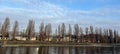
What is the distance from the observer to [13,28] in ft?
217

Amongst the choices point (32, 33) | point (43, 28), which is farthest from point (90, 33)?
point (32, 33)

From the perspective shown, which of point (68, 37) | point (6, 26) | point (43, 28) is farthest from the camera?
point (68, 37)

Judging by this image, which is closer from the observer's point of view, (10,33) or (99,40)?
(10,33)

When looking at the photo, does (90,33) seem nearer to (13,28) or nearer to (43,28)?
(43,28)

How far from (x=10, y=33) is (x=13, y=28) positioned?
710 cm

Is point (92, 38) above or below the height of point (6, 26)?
below

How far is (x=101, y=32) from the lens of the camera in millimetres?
86562

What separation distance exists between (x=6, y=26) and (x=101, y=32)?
44.1 meters

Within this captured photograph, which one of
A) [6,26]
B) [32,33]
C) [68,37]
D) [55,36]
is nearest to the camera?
[6,26]

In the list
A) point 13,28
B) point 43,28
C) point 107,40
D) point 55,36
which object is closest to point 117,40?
point 107,40

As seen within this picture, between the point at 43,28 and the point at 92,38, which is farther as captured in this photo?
the point at 92,38

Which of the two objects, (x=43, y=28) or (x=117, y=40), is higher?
(x=43, y=28)

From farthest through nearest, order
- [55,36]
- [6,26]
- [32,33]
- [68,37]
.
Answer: [68,37]
[55,36]
[32,33]
[6,26]

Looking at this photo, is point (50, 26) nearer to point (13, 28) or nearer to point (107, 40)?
point (13, 28)
